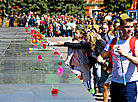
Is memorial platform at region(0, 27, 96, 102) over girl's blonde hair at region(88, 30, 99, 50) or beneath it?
beneath

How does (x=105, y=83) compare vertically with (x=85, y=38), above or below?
below

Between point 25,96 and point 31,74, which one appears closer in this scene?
point 25,96

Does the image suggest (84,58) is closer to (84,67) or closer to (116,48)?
(84,67)

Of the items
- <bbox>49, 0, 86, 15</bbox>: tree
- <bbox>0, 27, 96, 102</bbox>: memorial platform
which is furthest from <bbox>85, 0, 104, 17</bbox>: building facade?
<bbox>0, 27, 96, 102</bbox>: memorial platform

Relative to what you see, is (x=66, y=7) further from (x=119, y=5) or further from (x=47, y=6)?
(x=119, y=5)

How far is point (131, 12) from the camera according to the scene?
26.9m

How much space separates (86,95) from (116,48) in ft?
5.40

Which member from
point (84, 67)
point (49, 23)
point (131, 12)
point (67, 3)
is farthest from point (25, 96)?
point (67, 3)

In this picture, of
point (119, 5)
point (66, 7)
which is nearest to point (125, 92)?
point (66, 7)

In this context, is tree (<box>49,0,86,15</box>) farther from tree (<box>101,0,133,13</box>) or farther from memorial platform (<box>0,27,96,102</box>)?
memorial platform (<box>0,27,96,102</box>)

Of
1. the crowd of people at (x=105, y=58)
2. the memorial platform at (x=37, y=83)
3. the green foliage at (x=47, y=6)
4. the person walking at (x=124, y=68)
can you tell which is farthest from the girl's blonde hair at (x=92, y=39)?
the green foliage at (x=47, y=6)

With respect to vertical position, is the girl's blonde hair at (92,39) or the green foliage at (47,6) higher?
the green foliage at (47,6)

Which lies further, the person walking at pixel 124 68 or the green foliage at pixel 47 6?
the green foliage at pixel 47 6

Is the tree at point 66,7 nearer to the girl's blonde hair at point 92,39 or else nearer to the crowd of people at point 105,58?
the crowd of people at point 105,58
